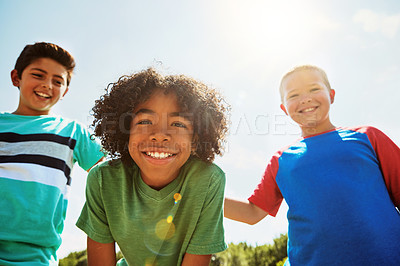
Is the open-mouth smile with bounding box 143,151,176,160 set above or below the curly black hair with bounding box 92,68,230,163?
below

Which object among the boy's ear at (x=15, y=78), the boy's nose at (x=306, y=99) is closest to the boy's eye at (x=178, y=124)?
the boy's nose at (x=306, y=99)

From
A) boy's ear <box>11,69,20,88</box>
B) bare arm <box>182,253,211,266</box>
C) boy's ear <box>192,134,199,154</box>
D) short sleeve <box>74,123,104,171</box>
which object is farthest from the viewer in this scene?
boy's ear <box>11,69,20,88</box>

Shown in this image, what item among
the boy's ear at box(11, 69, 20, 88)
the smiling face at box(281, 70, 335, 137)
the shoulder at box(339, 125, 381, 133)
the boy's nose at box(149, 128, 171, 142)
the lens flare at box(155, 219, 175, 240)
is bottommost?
the lens flare at box(155, 219, 175, 240)

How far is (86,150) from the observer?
9.93 ft

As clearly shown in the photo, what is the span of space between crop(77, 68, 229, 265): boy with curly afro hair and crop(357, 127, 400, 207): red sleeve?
51.9 inches

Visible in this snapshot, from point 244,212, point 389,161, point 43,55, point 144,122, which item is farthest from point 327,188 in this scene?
point 43,55

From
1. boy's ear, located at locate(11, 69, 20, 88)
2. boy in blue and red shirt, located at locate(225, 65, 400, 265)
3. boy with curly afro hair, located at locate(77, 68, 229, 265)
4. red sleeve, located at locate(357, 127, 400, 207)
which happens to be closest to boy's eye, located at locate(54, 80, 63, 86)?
boy's ear, located at locate(11, 69, 20, 88)

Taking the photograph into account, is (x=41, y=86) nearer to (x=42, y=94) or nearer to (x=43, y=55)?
(x=42, y=94)

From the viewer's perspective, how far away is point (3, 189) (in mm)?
2486

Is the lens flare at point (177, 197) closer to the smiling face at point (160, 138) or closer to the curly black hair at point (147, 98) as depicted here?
the smiling face at point (160, 138)

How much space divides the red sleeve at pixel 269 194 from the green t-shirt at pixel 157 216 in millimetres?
476

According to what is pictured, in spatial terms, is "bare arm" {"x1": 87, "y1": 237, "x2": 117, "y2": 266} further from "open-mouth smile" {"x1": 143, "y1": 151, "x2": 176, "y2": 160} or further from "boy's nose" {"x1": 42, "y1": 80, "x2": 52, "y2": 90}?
"boy's nose" {"x1": 42, "y1": 80, "x2": 52, "y2": 90}

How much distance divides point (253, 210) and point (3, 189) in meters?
2.34

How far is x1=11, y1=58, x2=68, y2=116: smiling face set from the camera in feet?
10.1
